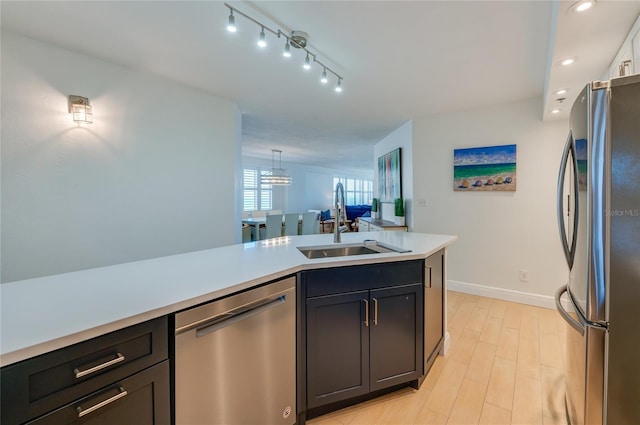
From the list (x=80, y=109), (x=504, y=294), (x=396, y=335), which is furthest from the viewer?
(x=504, y=294)

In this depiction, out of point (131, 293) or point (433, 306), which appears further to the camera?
point (433, 306)

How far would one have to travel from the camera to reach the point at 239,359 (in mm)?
1149

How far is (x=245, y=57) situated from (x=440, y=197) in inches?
117

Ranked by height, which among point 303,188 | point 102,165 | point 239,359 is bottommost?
point 239,359

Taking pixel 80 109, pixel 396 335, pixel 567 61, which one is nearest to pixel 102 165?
pixel 80 109

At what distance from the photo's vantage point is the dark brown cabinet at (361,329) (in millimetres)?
1451

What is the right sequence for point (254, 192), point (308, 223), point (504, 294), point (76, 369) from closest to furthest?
point (76, 369), point (504, 294), point (308, 223), point (254, 192)

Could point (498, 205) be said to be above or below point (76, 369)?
above

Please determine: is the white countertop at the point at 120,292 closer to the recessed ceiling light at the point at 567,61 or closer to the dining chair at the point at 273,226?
the recessed ceiling light at the point at 567,61

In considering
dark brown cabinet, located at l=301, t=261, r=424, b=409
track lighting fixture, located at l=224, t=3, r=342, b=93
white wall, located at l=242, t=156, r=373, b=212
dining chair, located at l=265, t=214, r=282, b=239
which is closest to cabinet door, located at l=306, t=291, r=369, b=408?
dark brown cabinet, located at l=301, t=261, r=424, b=409

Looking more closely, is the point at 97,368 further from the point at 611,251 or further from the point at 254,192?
the point at 254,192

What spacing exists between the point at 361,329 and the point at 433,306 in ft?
2.10

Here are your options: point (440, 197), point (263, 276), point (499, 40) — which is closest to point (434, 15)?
point (499, 40)

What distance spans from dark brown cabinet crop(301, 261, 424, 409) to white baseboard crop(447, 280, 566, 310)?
2.26m
